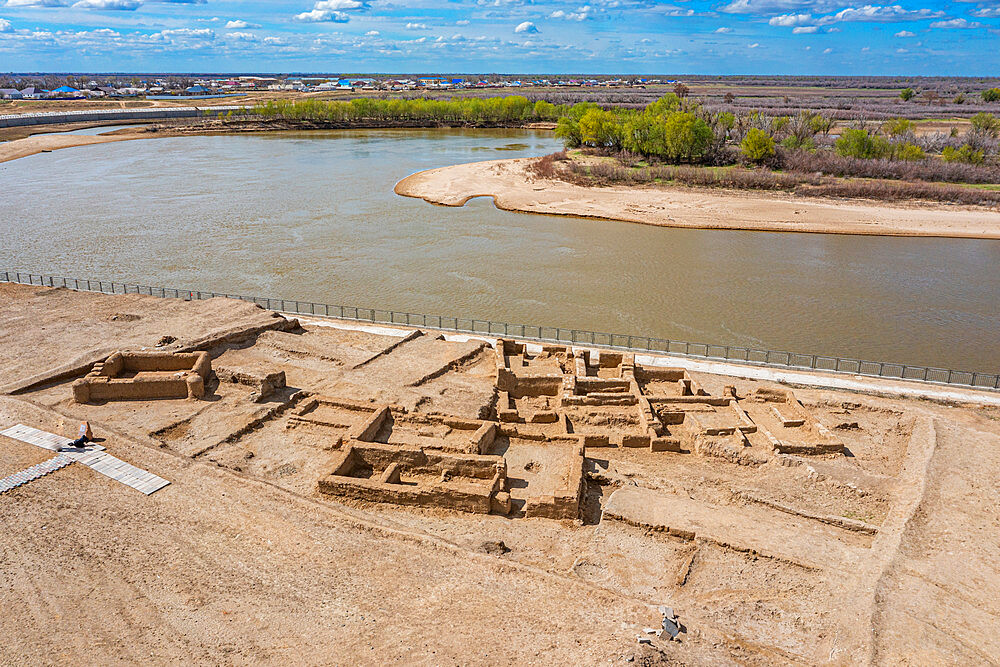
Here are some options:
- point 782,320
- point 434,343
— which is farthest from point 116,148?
point 782,320

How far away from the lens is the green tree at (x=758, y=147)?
79.2 meters

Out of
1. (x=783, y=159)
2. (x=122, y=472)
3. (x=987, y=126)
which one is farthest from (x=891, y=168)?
(x=122, y=472)

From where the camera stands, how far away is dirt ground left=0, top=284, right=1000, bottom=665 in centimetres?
1233

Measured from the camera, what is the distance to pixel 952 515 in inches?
667

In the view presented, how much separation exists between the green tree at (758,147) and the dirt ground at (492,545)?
61487 millimetres

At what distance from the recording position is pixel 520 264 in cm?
4494

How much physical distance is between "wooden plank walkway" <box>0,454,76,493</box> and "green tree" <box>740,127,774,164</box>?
257ft

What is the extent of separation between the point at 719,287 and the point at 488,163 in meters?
51.7

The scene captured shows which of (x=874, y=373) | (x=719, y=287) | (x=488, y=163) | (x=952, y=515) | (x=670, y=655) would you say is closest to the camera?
(x=670, y=655)

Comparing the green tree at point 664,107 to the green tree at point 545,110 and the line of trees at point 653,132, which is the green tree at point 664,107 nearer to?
the line of trees at point 653,132

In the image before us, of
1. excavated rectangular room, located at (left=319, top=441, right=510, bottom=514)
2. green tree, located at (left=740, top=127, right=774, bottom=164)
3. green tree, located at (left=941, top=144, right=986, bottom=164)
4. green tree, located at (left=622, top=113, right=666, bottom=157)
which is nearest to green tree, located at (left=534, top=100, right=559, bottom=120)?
green tree, located at (left=622, top=113, right=666, bottom=157)

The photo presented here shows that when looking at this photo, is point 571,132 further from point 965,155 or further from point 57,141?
point 57,141

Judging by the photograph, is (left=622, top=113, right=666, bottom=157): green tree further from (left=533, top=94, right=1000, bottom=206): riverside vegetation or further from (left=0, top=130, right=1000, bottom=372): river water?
(left=0, top=130, right=1000, bottom=372): river water

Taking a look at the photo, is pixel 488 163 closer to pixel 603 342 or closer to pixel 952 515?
pixel 603 342
